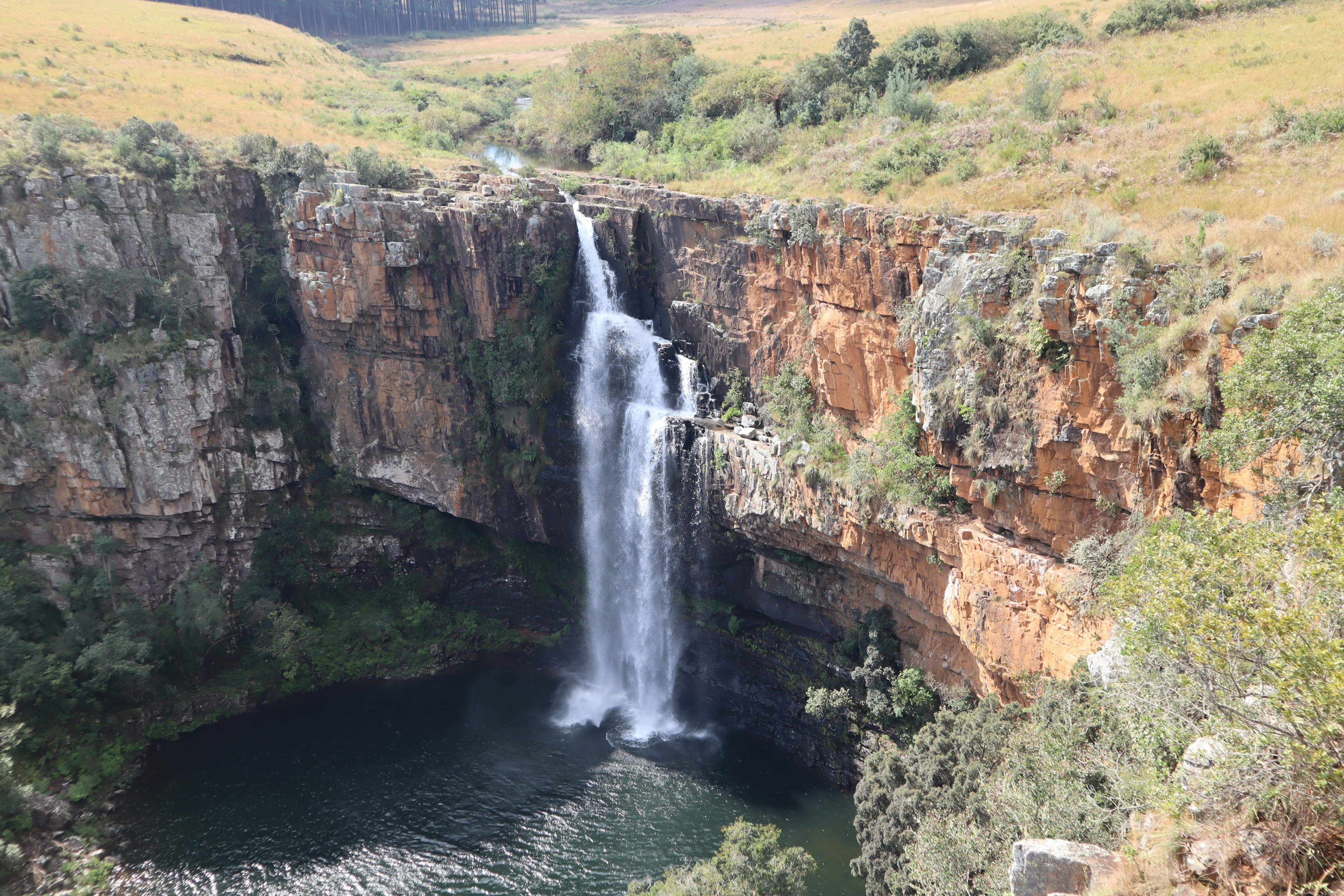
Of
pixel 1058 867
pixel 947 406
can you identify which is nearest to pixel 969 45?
pixel 947 406

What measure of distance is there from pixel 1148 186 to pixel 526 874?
2823 cm

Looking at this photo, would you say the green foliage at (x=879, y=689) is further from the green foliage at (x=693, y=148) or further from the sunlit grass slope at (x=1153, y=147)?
the green foliage at (x=693, y=148)

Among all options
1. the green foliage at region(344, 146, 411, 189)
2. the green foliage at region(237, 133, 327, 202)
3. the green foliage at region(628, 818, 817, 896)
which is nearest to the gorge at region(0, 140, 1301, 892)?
the green foliage at region(237, 133, 327, 202)

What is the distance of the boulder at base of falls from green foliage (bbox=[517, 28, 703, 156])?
1574 inches

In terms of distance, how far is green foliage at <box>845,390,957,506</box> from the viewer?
25.3m

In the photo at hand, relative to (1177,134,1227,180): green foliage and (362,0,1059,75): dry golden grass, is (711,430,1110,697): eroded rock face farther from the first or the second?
(362,0,1059,75): dry golden grass

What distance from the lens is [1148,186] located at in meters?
24.7

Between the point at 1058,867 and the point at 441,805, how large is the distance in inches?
848

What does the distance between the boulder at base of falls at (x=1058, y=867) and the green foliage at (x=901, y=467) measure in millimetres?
12590

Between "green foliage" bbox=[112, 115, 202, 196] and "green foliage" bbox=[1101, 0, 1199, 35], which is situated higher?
"green foliage" bbox=[1101, 0, 1199, 35]

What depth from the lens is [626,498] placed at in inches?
1361

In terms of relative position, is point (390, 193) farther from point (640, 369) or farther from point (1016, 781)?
point (1016, 781)

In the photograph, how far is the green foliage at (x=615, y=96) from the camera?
45812mm

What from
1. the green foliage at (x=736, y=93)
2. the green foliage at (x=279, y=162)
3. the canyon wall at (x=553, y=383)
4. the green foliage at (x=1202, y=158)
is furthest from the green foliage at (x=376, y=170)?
the green foliage at (x=1202, y=158)
